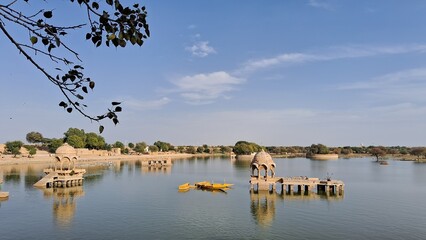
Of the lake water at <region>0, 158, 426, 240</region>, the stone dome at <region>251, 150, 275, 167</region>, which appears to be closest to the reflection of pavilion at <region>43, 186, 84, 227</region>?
the lake water at <region>0, 158, 426, 240</region>

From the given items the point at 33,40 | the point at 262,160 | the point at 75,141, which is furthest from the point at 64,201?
the point at 75,141

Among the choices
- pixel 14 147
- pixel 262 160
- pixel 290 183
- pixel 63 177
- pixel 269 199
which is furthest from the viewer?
pixel 14 147

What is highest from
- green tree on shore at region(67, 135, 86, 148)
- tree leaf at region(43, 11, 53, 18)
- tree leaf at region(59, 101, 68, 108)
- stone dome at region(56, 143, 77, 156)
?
green tree on shore at region(67, 135, 86, 148)

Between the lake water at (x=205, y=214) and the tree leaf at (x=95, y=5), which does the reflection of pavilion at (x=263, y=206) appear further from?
the tree leaf at (x=95, y=5)

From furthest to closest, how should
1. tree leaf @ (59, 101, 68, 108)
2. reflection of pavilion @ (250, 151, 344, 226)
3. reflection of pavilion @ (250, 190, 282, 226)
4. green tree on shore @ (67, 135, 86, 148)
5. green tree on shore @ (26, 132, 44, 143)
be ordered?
green tree on shore @ (26, 132, 44, 143) → green tree on shore @ (67, 135, 86, 148) → reflection of pavilion @ (250, 151, 344, 226) → reflection of pavilion @ (250, 190, 282, 226) → tree leaf @ (59, 101, 68, 108)

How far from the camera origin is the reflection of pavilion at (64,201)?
127 ft

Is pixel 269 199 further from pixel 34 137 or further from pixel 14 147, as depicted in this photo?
pixel 34 137

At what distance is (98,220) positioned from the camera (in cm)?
3750

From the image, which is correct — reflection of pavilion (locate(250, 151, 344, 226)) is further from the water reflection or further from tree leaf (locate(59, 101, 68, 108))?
tree leaf (locate(59, 101, 68, 108))

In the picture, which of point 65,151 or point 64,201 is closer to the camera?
point 64,201

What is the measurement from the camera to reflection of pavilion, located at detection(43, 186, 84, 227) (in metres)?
38.6

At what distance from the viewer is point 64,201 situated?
4844cm

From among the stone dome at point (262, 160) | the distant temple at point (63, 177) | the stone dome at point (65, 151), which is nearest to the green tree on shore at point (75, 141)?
the distant temple at point (63, 177)

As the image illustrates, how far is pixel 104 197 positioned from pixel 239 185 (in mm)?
24399
